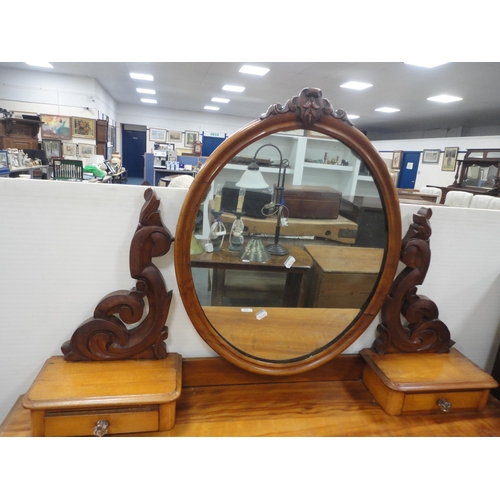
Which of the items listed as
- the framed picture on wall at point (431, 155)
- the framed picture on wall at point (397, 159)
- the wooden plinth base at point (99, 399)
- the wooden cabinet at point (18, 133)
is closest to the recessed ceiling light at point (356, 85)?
the framed picture on wall at point (431, 155)

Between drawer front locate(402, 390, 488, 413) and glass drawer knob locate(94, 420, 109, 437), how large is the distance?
0.63 m

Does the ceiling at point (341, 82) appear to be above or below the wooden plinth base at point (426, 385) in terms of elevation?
above

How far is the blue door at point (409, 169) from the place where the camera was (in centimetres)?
919

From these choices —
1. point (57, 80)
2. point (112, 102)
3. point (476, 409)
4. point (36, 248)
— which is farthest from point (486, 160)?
point (112, 102)

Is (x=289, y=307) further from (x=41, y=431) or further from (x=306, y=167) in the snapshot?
(x=41, y=431)

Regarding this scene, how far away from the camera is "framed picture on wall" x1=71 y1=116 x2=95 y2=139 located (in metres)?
6.63

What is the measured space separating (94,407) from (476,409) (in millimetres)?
855

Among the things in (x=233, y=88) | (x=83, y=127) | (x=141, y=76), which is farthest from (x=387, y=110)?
(x=83, y=127)

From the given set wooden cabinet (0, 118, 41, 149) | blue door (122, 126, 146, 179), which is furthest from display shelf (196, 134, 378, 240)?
blue door (122, 126, 146, 179)

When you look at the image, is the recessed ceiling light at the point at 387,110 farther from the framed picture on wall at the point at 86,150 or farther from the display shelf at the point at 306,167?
the display shelf at the point at 306,167

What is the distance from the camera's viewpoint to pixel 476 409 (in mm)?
825

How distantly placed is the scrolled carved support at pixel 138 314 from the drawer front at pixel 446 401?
0.57m

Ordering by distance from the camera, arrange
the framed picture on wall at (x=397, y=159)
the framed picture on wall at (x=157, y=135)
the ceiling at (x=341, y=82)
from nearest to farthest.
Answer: the ceiling at (x=341, y=82) → the framed picture on wall at (x=397, y=159) → the framed picture on wall at (x=157, y=135)

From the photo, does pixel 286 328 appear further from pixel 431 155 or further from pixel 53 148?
pixel 431 155
